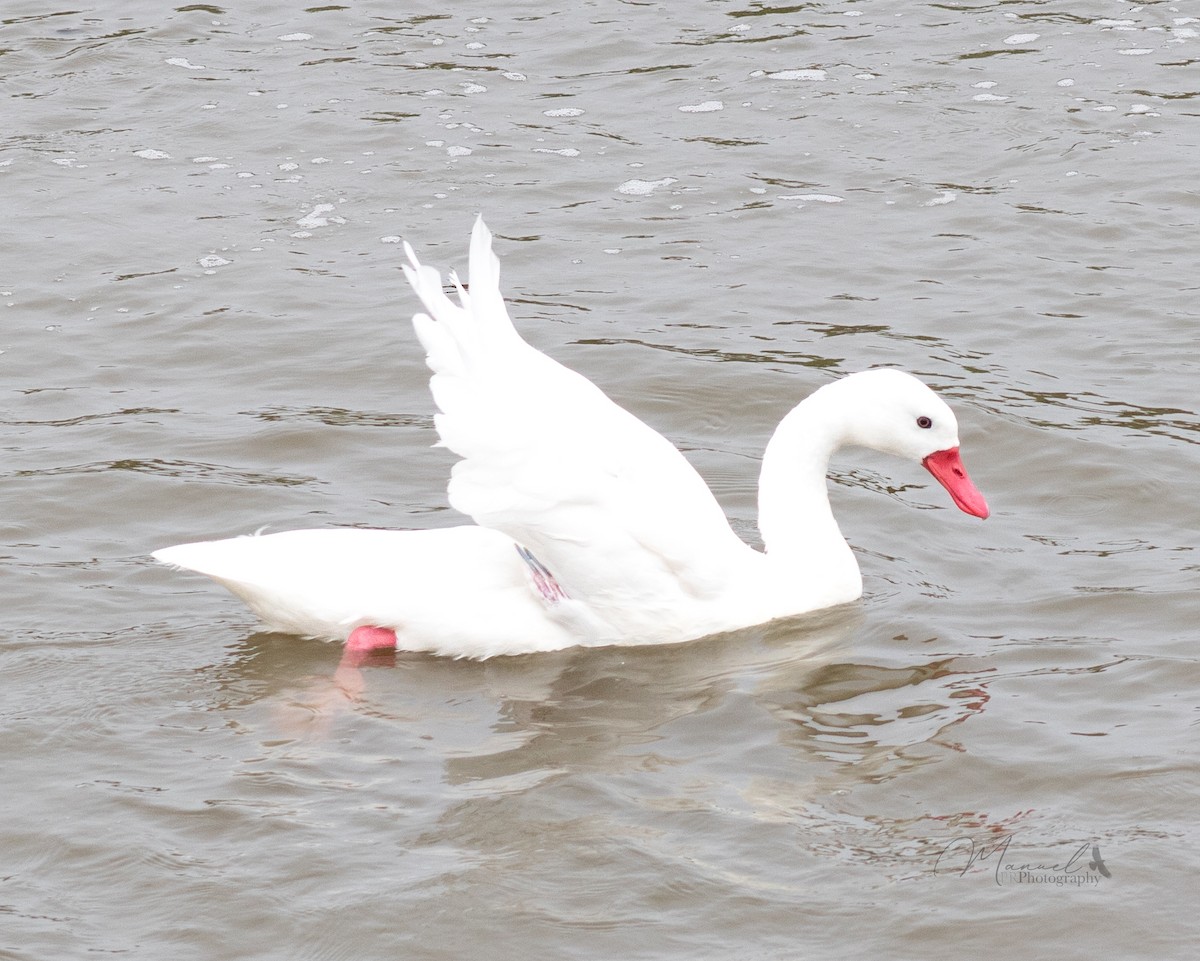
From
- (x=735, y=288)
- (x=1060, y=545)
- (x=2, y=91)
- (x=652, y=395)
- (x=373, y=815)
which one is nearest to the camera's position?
(x=373, y=815)

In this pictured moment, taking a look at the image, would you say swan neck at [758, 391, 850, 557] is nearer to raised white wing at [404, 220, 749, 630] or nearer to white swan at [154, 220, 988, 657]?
white swan at [154, 220, 988, 657]

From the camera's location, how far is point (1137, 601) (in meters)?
8.04

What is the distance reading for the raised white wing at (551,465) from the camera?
734 centimetres

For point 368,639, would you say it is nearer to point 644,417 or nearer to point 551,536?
point 551,536

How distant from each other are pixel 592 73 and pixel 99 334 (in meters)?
5.08

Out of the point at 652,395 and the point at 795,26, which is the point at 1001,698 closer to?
the point at 652,395

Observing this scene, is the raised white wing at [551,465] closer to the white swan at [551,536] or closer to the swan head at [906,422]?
the white swan at [551,536]

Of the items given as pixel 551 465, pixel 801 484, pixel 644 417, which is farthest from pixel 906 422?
pixel 644 417

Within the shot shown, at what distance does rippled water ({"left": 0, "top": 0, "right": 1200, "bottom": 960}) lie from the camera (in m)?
6.09

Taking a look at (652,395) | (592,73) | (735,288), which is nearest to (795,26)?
(592,73)
